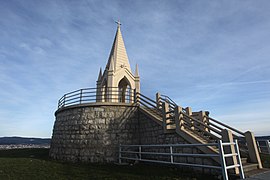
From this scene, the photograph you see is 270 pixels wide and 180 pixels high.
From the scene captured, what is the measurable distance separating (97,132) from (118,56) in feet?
32.5

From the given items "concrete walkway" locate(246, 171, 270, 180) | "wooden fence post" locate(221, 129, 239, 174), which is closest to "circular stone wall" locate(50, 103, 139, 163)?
"wooden fence post" locate(221, 129, 239, 174)

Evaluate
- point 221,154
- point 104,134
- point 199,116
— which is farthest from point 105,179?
point 199,116

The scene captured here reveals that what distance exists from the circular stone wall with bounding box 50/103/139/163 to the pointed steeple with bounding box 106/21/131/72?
6.58 m

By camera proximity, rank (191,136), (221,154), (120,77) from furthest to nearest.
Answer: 1. (120,77)
2. (191,136)
3. (221,154)

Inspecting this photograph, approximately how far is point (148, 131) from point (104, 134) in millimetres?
2958

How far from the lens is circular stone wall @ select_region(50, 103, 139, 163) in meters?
11.3

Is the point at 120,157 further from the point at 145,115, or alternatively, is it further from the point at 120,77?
the point at 120,77

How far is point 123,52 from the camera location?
20.0 metres

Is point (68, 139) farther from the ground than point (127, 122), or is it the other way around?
point (127, 122)

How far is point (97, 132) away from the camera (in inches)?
459

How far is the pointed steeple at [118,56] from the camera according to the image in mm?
18141

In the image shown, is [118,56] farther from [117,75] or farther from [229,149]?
[229,149]

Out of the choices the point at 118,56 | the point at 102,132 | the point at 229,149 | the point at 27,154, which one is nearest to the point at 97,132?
the point at 102,132

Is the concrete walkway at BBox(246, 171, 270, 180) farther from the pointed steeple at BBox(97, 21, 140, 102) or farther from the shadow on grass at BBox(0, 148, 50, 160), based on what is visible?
the shadow on grass at BBox(0, 148, 50, 160)
